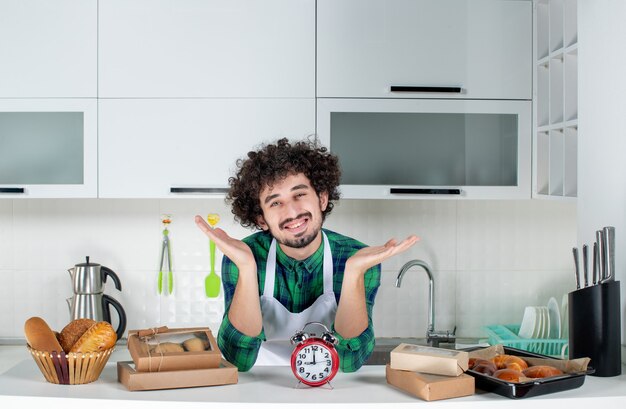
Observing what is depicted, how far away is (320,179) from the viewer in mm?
2088

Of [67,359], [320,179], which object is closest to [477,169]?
[320,179]

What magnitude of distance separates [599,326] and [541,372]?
0.30 metres

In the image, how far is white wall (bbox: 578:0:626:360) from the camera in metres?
2.06

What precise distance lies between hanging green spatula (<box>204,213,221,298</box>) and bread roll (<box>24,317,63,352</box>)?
1.51 meters

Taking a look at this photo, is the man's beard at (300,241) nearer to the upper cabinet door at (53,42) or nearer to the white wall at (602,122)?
the white wall at (602,122)

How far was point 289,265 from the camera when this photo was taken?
7.14 ft

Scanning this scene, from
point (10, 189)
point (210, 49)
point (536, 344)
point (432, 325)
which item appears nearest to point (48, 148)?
point (10, 189)

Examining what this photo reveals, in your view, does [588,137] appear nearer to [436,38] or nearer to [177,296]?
[436,38]

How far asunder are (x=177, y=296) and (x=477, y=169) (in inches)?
50.1

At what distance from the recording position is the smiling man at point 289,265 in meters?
1.84

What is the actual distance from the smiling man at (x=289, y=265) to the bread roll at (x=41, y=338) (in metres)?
0.39

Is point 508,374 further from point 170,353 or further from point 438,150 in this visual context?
point 438,150

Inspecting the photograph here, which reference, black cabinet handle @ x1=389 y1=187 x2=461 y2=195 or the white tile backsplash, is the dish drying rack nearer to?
the white tile backsplash

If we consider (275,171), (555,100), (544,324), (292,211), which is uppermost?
(555,100)
